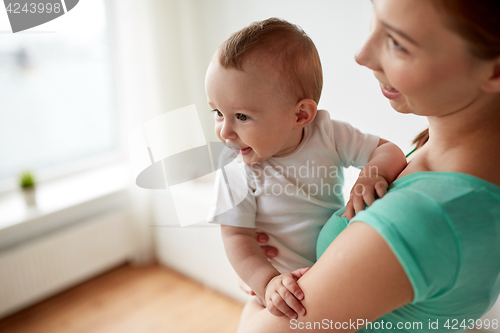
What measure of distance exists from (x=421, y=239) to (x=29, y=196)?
2509 millimetres

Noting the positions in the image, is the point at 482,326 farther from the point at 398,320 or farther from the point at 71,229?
the point at 71,229

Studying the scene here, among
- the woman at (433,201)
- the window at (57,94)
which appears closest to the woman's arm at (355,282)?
the woman at (433,201)

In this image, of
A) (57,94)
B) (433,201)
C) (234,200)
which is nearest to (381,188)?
(433,201)

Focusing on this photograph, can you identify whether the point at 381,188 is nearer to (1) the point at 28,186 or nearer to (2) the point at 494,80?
(2) the point at 494,80

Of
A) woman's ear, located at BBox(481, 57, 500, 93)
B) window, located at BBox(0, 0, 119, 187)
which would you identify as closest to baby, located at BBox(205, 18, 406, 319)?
woman's ear, located at BBox(481, 57, 500, 93)

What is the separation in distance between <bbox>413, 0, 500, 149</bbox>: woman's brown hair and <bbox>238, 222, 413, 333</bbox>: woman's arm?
0.91 feet

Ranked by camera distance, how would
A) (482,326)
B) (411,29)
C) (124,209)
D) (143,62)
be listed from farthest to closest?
(124,209), (143,62), (482,326), (411,29)

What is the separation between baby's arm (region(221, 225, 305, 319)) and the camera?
690 millimetres

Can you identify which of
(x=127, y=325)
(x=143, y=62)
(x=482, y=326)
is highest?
(x=143, y=62)

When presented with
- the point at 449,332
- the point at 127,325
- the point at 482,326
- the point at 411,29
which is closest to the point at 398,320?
the point at 449,332

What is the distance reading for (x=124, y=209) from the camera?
2.83 meters

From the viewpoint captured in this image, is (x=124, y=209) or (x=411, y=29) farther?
(x=124, y=209)

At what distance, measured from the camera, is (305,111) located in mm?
859

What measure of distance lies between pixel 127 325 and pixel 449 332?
6.89 ft
